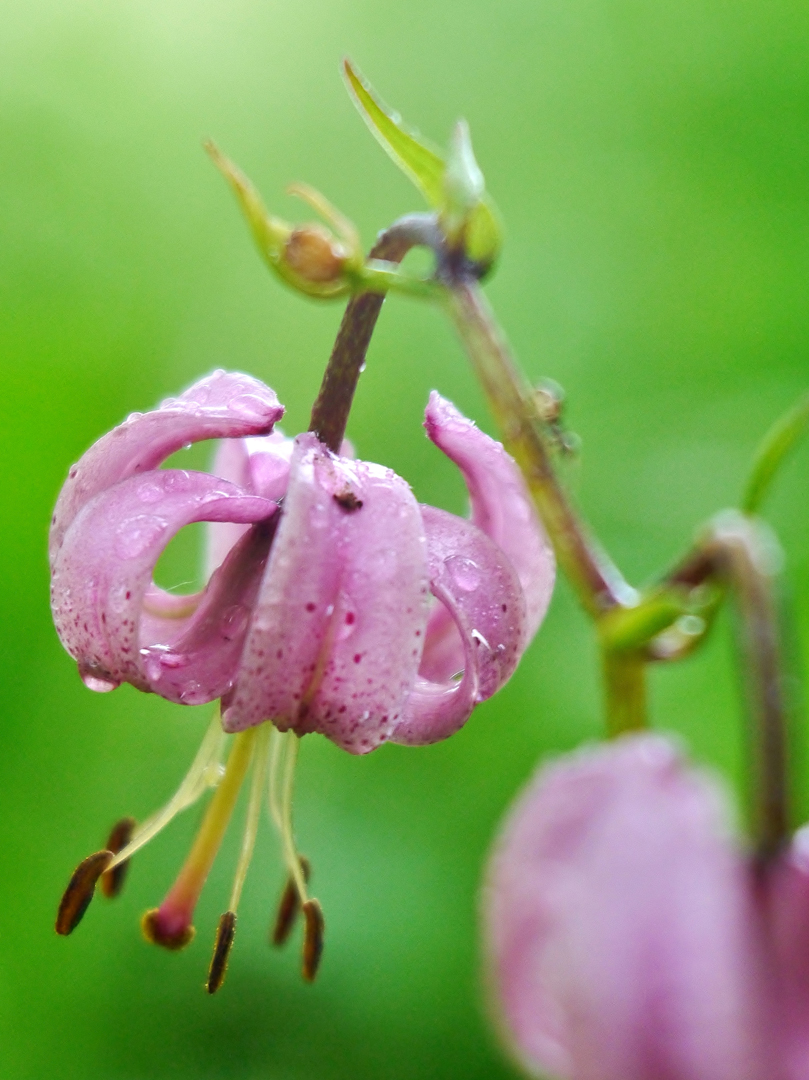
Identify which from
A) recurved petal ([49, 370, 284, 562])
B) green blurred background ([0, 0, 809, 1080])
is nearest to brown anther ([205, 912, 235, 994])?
recurved petal ([49, 370, 284, 562])

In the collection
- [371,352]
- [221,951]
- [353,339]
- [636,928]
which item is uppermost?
[371,352]

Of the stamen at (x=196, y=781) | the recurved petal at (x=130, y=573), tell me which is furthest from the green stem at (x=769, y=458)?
the stamen at (x=196, y=781)

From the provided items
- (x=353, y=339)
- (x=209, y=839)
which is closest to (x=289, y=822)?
(x=209, y=839)

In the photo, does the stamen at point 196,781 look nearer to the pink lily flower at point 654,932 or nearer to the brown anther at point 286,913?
the brown anther at point 286,913

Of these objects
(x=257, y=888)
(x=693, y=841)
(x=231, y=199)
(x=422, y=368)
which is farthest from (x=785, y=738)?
(x=231, y=199)

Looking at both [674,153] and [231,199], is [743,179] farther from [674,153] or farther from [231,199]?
[231,199]

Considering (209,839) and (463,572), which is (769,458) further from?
(209,839)
